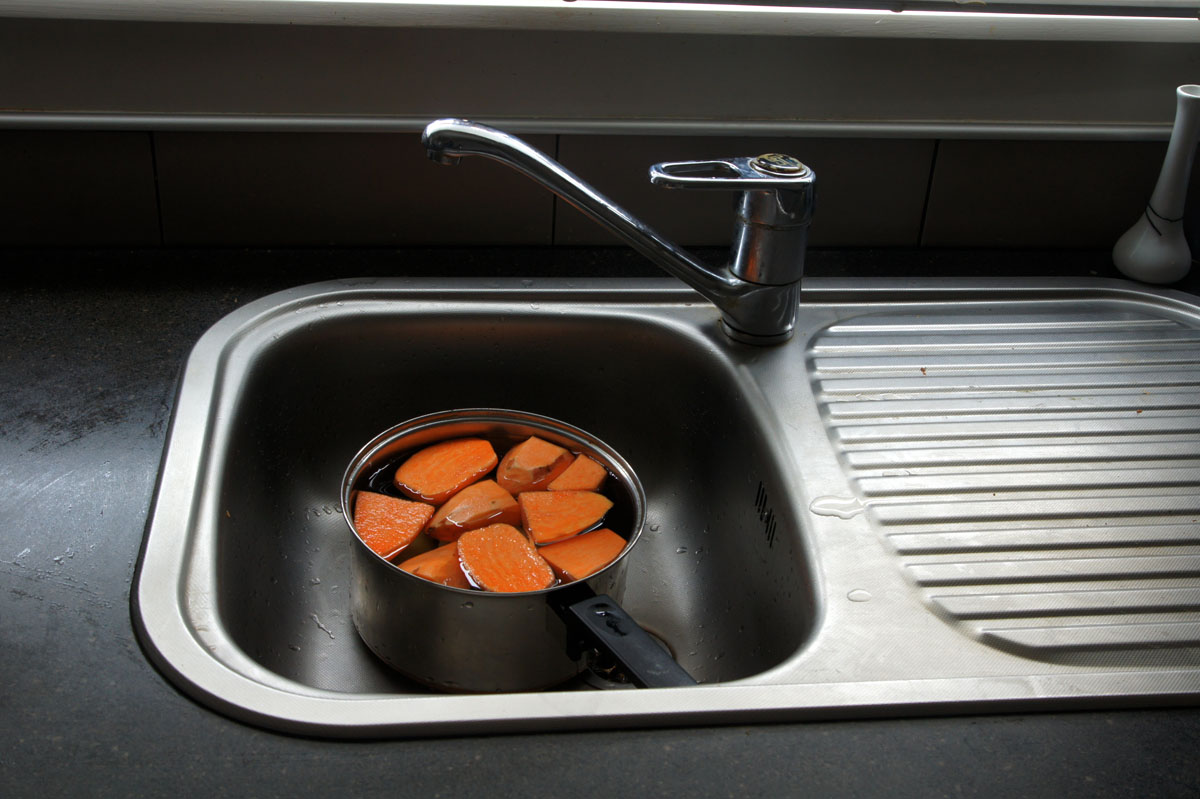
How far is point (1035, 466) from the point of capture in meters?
0.88

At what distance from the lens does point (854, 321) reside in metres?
1.07

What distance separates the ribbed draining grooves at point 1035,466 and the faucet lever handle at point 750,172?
18cm

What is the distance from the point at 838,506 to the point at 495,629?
0.27 m

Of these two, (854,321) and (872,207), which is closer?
(854,321)

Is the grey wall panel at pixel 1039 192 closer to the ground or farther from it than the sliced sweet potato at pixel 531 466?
farther from it

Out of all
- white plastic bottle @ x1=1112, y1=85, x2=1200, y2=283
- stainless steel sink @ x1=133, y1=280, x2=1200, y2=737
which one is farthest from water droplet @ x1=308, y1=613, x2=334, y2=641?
white plastic bottle @ x1=1112, y1=85, x2=1200, y2=283

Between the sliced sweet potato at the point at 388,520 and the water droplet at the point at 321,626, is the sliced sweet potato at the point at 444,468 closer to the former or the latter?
the sliced sweet potato at the point at 388,520

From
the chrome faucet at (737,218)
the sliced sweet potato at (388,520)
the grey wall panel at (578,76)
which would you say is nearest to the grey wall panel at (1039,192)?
the grey wall panel at (578,76)

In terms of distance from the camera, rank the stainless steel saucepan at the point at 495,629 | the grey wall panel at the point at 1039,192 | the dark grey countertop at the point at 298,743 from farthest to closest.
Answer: the grey wall panel at the point at 1039,192 → the stainless steel saucepan at the point at 495,629 → the dark grey countertop at the point at 298,743

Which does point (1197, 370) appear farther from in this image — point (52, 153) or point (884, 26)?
point (52, 153)

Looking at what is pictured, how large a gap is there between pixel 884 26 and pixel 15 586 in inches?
36.2

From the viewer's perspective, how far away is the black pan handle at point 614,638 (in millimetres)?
648

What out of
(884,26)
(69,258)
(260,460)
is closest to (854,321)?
(884,26)

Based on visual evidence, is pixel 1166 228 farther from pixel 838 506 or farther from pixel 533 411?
pixel 533 411
